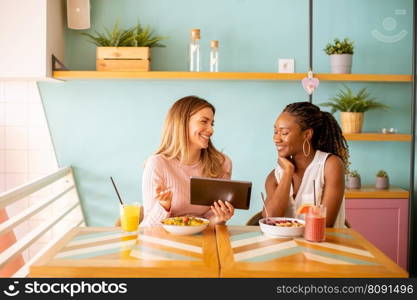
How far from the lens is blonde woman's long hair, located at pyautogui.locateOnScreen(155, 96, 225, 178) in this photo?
95.3 inches

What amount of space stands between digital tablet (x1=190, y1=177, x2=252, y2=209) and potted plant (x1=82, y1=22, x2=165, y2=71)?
53.5 inches

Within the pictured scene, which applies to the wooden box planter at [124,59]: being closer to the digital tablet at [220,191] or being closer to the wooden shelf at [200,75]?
the wooden shelf at [200,75]

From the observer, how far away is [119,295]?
5.09 feet

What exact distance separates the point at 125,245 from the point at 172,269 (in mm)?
304

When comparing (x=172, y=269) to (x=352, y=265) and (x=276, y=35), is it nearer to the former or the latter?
(x=352, y=265)

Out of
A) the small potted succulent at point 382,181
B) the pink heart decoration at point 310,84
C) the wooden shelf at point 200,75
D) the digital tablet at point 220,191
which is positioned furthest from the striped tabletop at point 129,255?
the small potted succulent at point 382,181

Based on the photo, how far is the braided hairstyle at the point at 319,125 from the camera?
8.00ft

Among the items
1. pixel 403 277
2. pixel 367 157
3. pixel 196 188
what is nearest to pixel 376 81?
pixel 367 157

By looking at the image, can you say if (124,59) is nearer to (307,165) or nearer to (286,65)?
(286,65)

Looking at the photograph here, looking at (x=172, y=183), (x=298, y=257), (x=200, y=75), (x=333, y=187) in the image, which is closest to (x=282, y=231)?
(x=298, y=257)

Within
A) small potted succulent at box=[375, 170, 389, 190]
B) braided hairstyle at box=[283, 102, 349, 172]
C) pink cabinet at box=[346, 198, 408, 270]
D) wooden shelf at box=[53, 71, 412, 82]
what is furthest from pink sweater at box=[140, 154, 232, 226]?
small potted succulent at box=[375, 170, 389, 190]

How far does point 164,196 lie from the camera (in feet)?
7.16

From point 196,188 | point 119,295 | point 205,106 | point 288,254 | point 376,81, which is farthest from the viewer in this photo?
point 376,81

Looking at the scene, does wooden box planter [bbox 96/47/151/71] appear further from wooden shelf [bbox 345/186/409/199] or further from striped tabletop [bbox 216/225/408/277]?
striped tabletop [bbox 216/225/408/277]
